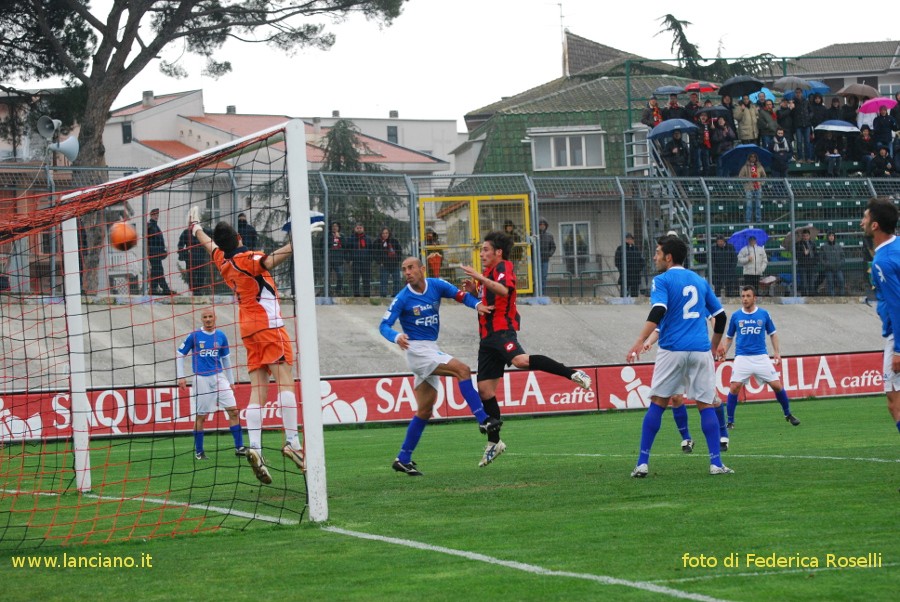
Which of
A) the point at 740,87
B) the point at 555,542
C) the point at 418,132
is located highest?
the point at 418,132

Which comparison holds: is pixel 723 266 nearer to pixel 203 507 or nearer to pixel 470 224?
pixel 470 224

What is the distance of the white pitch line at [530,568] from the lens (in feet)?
17.6

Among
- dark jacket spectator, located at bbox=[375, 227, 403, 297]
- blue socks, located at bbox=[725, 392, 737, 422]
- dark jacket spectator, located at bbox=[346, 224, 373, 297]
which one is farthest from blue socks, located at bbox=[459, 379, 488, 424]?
dark jacket spectator, located at bbox=[375, 227, 403, 297]

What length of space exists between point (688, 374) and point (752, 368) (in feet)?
23.4

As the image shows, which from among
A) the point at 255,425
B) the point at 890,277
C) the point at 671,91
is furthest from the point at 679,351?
the point at 671,91

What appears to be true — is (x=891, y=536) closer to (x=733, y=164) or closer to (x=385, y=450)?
(x=385, y=450)

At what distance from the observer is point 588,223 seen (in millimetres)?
27594

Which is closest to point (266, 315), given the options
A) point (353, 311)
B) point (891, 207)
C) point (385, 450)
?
point (385, 450)

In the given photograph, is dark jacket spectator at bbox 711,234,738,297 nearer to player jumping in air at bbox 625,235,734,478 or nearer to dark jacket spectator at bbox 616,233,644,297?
dark jacket spectator at bbox 616,233,644,297

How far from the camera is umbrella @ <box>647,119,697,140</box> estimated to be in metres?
29.9

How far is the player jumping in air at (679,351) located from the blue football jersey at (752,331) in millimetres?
7080

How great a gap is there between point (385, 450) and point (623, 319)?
47.1 feet

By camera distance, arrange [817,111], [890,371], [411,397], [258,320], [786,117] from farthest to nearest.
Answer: [817,111], [786,117], [411,397], [258,320], [890,371]

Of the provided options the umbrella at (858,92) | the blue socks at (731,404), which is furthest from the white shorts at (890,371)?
the umbrella at (858,92)
